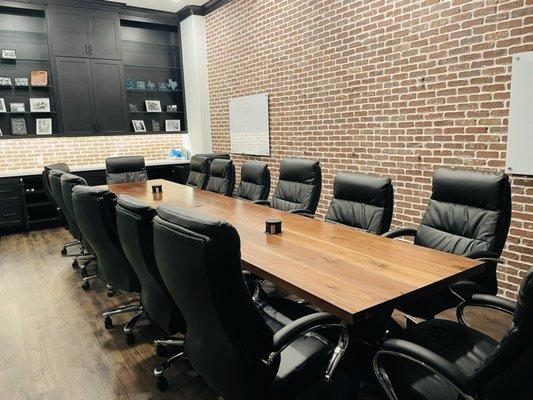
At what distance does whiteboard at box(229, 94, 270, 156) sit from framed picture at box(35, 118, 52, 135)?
2778mm

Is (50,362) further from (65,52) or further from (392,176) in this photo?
(65,52)

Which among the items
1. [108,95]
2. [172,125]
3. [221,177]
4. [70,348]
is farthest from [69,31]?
[70,348]

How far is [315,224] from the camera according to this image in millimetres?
2617

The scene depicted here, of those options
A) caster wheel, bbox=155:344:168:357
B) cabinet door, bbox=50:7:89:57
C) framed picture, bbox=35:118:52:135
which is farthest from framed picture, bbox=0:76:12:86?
caster wheel, bbox=155:344:168:357

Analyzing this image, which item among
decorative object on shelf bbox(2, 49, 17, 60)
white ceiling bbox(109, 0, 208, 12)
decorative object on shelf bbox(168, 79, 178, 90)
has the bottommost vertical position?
decorative object on shelf bbox(168, 79, 178, 90)

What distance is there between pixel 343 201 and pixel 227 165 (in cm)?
178

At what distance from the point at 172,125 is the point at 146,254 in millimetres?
5820

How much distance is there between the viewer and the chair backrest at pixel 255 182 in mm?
3859

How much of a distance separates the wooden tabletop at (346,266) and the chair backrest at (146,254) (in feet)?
1.42

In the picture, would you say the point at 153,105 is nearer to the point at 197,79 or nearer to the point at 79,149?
the point at 197,79

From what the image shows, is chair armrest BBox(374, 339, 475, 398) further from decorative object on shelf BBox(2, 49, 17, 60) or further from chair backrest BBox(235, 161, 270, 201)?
Answer: decorative object on shelf BBox(2, 49, 17, 60)

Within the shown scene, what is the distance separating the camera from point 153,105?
7078 millimetres

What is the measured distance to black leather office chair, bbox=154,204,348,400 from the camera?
3.96 ft

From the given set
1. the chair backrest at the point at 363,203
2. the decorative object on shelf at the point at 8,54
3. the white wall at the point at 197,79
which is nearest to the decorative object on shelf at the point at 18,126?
the decorative object on shelf at the point at 8,54
